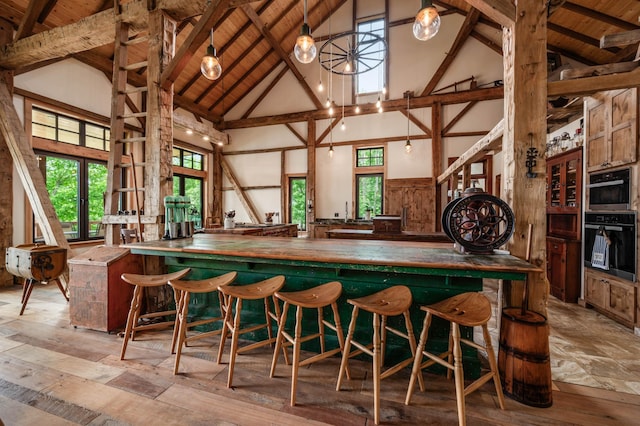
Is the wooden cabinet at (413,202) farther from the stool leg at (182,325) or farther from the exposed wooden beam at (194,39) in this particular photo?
the stool leg at (182,325)

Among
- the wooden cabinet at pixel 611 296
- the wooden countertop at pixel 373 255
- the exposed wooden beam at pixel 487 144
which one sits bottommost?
the wooden cabinet at pixel 611 296

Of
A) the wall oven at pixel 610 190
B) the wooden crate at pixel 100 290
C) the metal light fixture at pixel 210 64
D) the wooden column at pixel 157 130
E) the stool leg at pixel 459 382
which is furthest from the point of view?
the metal light fixture at pixel 210 64

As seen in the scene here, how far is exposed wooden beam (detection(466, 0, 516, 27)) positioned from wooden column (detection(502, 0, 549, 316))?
0.14 ft

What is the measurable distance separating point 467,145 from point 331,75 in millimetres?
4281

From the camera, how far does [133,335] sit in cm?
255

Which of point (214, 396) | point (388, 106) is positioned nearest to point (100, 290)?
point (214, 396)

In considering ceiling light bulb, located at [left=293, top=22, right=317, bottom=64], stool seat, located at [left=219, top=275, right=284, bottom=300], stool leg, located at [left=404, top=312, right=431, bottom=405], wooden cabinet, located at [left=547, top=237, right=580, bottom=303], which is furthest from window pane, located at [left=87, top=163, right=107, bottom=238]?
wooden cabinet, located at [left=547, top=237, right=580, bottom=303]

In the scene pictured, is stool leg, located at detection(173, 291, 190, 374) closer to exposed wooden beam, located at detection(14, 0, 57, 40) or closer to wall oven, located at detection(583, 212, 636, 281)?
wall oven, located at detection(583, 212, 636, 281)

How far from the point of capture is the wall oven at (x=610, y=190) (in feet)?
9.73

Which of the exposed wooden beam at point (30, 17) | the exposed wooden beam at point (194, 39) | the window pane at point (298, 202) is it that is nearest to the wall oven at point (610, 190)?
the exposed wooden beam at point (194, 39)

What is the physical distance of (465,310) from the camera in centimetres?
167

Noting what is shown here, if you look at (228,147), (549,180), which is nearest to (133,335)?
(549,180)

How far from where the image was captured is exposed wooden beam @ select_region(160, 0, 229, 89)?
287 cm

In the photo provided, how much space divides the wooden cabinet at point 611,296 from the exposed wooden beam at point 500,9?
299 cm
